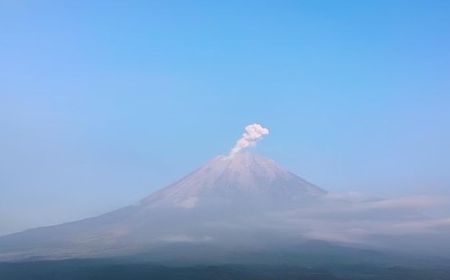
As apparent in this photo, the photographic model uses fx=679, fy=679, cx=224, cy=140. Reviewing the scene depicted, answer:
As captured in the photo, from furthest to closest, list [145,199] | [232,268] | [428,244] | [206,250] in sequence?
[145,199]
[428,244]
[206,250]
[232,268]

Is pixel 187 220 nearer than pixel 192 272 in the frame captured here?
No

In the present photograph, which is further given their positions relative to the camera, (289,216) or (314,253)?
(289,216)

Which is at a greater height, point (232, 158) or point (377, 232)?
point (232, 158)

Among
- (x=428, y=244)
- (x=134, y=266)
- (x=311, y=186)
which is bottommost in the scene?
(x=134, y=266)

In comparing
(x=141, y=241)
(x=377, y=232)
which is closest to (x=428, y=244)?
(x=377, y=232)

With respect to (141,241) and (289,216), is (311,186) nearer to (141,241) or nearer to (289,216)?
(289,216)

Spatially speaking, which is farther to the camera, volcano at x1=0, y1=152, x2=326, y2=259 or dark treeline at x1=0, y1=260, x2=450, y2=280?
volcano at x1=0, y1=152, x2=326, y2=259

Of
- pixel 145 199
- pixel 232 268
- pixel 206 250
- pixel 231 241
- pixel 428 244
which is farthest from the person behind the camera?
pixel 145 199

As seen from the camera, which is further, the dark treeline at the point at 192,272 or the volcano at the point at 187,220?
the volcano at the point at 187,220
